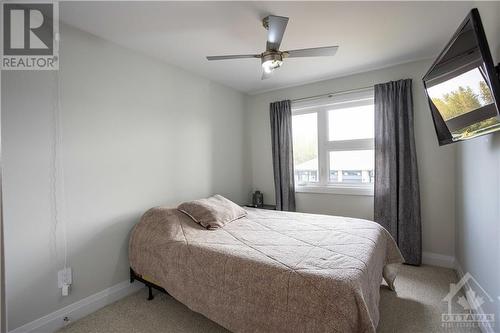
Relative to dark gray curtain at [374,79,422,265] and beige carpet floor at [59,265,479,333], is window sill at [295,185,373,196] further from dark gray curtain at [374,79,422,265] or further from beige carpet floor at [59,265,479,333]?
beige carpet floor at [59,265,479,333]

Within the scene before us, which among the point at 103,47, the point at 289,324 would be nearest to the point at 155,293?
the point at 289,324

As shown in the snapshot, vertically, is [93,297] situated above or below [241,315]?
below

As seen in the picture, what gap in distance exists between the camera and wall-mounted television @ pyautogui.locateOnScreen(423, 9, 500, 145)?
4.04 feet

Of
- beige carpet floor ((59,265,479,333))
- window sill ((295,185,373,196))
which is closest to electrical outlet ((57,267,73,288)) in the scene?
beige carpet floor ((59,265,479,333))

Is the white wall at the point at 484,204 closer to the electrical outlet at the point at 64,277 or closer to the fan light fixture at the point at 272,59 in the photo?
the fan light fixture at the point at 272,59

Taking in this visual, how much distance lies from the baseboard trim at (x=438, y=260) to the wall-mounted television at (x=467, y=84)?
5.49 ft

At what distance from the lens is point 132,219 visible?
2.46 meters

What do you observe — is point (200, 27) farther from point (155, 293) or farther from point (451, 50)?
point (155, 293)

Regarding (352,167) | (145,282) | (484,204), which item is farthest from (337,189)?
(145,282)

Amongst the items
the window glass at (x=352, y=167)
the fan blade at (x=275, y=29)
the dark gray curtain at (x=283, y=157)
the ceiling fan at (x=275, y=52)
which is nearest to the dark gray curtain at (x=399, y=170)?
the window glass at (x=352, y=167)

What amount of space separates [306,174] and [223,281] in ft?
8.33

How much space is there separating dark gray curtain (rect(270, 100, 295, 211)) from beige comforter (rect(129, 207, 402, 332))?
1.22m

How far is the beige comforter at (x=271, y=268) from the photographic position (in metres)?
1.29

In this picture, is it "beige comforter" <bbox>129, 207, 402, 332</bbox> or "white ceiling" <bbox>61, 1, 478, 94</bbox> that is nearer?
"beige comforter" <bbox>129, 207, 402, 332</bbox>
